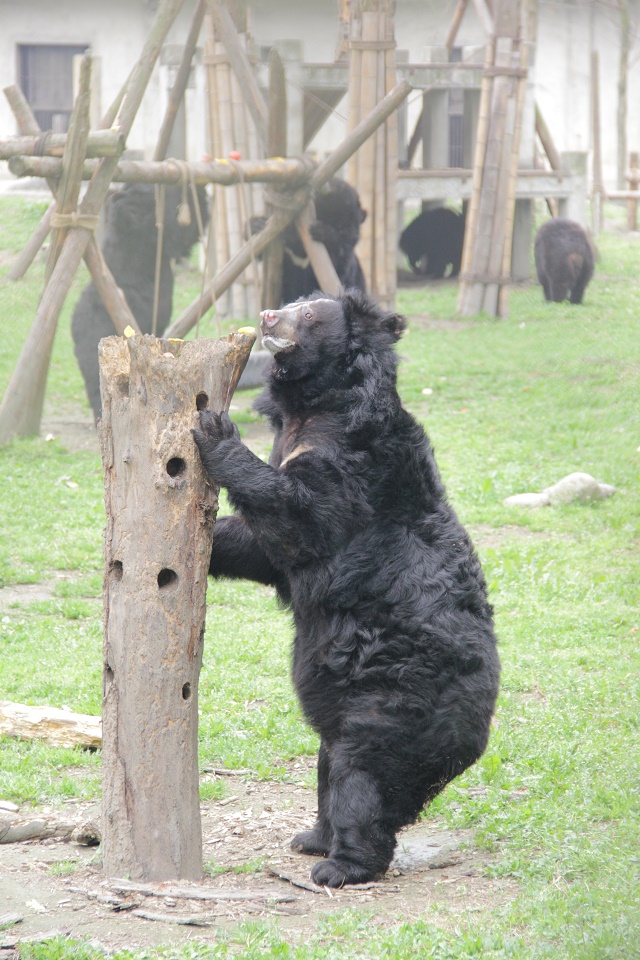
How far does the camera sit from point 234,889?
3469 millimetres

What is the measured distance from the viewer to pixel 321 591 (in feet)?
12.2

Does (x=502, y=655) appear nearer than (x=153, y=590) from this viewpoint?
No

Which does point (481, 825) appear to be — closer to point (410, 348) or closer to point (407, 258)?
point (410, 348)

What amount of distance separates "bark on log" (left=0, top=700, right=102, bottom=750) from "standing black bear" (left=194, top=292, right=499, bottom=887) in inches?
46.3

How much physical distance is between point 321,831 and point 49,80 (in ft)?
58.1

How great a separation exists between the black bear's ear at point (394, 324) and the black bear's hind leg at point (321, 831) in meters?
1.47

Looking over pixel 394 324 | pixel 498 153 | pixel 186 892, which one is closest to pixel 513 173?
pixel 498 153

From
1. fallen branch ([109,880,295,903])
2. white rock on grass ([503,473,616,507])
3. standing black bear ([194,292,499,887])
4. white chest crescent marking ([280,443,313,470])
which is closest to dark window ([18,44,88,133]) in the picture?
white rock on grass ([503,473,616,507])

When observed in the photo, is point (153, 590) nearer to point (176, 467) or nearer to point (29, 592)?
point (176, 467)

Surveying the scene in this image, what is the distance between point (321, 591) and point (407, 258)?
1606 centimetres

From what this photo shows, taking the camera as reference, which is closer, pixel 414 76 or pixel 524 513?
pixel 524 513

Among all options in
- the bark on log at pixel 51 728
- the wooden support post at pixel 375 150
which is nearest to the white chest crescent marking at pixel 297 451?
the bark on log at pixel 51 728

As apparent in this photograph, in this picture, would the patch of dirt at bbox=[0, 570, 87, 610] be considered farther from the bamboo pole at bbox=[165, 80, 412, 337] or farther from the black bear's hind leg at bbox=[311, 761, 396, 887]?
the bamboo pole at bbox=[165, 80, 412, 337]

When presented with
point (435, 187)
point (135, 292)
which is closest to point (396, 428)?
point (135, 292)
